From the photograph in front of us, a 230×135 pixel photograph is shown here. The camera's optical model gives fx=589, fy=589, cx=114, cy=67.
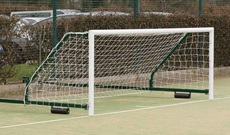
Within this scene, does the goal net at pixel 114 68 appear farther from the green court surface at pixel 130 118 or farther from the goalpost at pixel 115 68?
the green court surface at pixel 130 118

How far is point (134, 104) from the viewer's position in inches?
437

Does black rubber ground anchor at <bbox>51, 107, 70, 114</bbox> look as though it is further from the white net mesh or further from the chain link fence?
the chain link fence

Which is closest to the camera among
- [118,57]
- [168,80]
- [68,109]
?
[68,109]

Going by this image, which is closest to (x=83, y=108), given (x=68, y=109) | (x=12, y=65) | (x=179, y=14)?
(x=68, y=109)

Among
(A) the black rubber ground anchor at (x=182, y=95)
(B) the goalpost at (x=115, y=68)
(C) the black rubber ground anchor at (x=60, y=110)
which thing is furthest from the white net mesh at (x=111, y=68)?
(C) the black rubber ground anchor at (x=60, y=110)

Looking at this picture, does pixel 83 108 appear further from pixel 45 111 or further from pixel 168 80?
pixel 168 80

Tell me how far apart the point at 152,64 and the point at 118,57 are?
79 cm

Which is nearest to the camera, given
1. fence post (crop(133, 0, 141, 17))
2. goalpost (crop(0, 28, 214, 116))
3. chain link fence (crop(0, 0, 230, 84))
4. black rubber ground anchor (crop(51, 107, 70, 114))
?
black rubber ground anchor (crop(51, 107, 70, 114))

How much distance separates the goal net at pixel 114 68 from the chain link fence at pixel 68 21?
2.08 ft

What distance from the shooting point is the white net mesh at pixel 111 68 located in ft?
39.3

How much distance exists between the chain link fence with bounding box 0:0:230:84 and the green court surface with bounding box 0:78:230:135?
6.10ft

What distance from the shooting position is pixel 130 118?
926 centimetres

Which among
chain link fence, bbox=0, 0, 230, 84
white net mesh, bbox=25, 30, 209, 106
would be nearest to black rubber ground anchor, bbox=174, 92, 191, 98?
white net mesh, bbox=25, 30, 209, 106

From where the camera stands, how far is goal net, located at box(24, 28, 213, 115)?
11773mm
